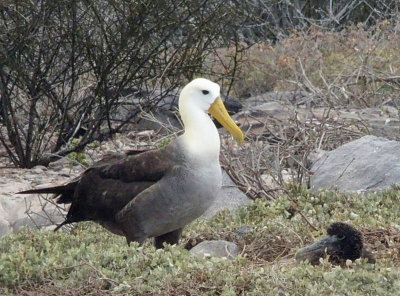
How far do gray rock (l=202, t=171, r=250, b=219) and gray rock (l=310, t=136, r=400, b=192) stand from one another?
48cm

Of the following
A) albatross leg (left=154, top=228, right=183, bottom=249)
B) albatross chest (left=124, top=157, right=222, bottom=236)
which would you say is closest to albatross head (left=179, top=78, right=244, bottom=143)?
albatross chest (left=124, top=157, right=222, bottom=236)

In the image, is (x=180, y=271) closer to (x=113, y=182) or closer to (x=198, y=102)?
(x=113, y=182)

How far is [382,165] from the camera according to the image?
757 centimetres

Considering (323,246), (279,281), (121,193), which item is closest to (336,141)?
(121,193)

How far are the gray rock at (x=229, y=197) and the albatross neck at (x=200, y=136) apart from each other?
1.36 metres

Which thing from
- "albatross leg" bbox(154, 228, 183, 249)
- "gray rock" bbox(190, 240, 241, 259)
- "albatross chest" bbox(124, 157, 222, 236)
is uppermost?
"albatross chest" bbox(124, 157, 222, 236)

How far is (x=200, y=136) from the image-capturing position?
20.2 ft

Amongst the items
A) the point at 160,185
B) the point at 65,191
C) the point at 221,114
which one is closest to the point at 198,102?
the point at 221,114

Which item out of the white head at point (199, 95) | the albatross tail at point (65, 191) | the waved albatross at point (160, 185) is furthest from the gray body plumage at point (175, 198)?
the albatross tail at point (65, 191)

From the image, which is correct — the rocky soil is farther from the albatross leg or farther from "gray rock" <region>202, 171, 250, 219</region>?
the albatross leg

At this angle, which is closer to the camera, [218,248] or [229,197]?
[218,248]

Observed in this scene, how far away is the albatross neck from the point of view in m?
6.05

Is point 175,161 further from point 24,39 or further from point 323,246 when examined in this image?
point 24,39

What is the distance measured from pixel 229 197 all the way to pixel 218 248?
182 centimetres
